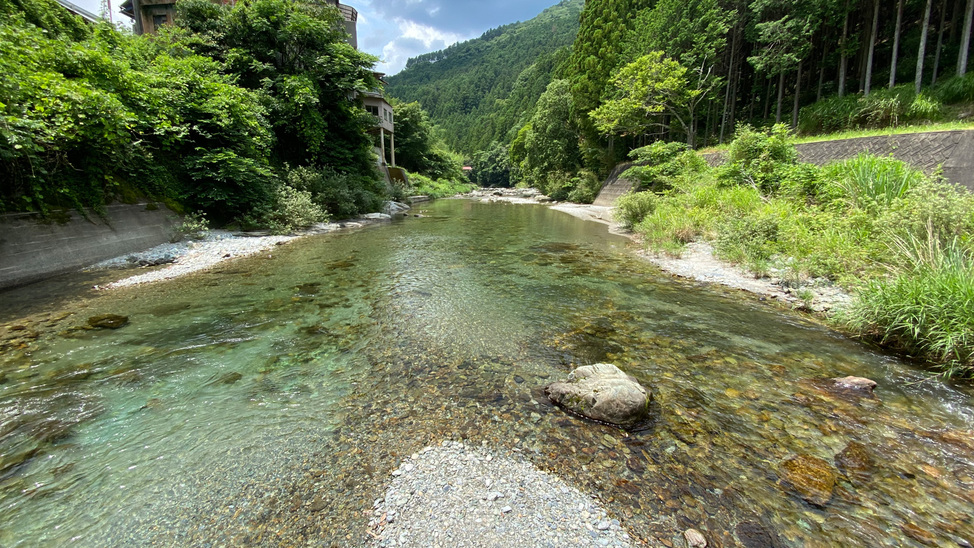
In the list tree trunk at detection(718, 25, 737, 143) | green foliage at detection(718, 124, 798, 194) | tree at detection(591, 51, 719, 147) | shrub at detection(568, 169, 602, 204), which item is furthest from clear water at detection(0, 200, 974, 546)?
shrub at detection(568, 169, 602, 204)

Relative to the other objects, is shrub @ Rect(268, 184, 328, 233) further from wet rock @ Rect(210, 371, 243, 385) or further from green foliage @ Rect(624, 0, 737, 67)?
green foliage @ Rect(624, 0, 737, 67)

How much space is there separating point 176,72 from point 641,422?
1843 cm

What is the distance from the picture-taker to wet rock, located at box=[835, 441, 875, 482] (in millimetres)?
3344

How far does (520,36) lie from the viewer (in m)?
182

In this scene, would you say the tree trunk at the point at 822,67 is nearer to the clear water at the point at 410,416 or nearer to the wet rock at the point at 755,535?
the clear water at the point at 410,416

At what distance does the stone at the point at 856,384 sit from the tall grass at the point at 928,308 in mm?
941

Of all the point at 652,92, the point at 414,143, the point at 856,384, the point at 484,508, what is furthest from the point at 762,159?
the point at 414,143

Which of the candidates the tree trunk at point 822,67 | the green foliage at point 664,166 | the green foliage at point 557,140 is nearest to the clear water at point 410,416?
the green foliage at point 664,166

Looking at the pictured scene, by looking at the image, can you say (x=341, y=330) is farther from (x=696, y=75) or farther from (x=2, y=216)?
(x=696, y=75)

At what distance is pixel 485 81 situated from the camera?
5773 inches

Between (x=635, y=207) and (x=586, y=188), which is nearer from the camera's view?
(x=635, y=207)

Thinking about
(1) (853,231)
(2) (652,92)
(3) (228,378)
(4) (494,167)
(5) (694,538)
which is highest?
(4) (494,167)

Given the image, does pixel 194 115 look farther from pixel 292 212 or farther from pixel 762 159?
pixel 762 159

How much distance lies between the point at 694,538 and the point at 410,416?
9.65ft
